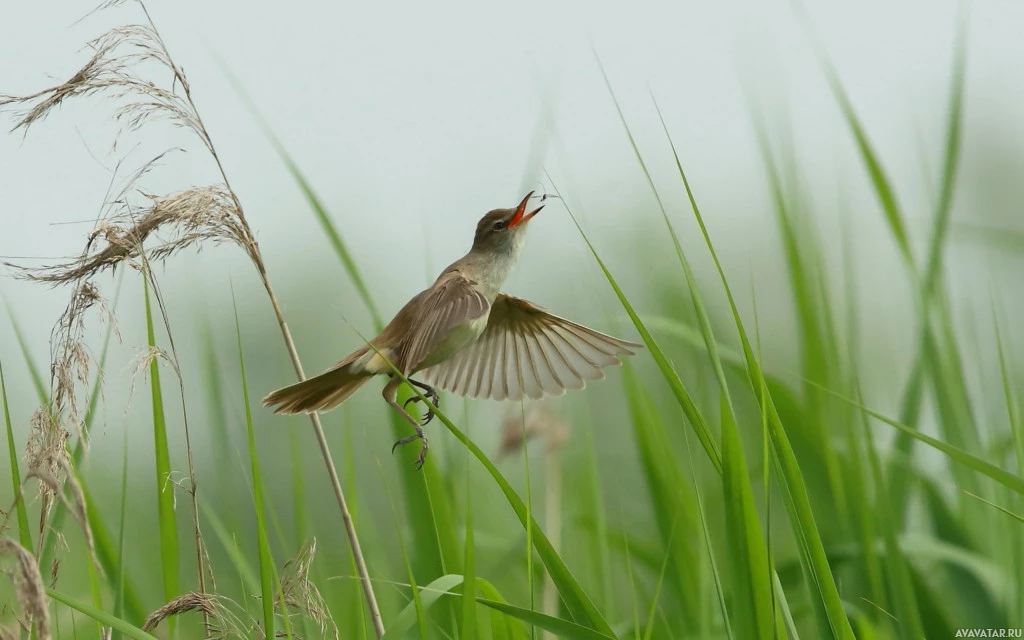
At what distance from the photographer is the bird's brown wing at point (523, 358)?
3072 millimetres

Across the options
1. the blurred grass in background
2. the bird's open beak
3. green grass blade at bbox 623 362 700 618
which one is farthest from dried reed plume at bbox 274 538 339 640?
the bird's open beak

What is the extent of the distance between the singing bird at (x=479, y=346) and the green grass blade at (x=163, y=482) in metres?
0.37

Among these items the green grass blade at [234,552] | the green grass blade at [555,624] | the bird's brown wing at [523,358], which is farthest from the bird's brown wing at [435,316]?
the green grass blade at [555,624]

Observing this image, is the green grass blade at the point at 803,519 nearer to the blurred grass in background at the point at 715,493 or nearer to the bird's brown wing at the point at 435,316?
the blurred grass in background at the point at 715,493

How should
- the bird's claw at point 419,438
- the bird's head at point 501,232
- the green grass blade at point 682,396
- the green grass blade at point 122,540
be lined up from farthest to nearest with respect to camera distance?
the bird's head at point 501,232 < the bird's claw at point 419,438 < the green grass blade at point 122,540 < the green grass blade at point 682,396

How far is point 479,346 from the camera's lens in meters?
3.30

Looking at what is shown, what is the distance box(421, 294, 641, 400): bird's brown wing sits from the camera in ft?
10.1

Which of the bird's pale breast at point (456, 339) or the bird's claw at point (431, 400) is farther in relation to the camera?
the bird's pale breast at point (456, 339)

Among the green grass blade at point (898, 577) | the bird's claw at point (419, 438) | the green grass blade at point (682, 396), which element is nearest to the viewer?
the green grass blade at point (682, 396)

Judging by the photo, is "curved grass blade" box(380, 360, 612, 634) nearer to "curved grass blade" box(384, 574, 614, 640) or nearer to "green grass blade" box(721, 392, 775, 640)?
"curved grass blade" box(384, 574, 614, 640)

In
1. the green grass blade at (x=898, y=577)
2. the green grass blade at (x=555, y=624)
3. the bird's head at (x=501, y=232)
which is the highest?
the bird's head at (x=501, y=232)

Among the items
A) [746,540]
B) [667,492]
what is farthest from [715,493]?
[746,540]

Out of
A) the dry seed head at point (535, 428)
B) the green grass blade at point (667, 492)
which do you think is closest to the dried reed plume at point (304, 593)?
the green grass blade at point (667, 492)

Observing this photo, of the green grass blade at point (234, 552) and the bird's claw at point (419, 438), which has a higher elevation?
the bird's claw at point (419, 438)
